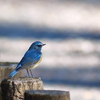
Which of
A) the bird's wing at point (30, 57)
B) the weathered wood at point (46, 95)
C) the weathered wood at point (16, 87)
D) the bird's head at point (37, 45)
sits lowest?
the weathered wood at point (46, 95)

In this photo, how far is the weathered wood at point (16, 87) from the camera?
4.88 m

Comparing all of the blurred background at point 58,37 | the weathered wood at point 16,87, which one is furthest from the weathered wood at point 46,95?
the blurred background at point 58,37

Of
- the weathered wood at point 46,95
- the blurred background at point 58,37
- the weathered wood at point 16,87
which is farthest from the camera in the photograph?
the blurred background at point 58,37

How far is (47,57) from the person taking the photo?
18.8ft

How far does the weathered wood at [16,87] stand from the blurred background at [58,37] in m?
0.64

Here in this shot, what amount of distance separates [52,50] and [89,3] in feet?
1.26

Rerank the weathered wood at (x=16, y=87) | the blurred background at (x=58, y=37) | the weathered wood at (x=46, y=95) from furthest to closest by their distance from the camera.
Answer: the blurred background at (x=58, y=37)
the weathered wood at (x=16, y=87)
the weathered wood at (x=46, y=95)

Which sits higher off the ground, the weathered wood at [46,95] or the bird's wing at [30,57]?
the bird's wing at [30,57]

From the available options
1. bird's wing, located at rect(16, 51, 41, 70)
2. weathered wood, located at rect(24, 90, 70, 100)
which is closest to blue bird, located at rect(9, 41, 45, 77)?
bird's wing, located at rect(16, 51, 41, 70)

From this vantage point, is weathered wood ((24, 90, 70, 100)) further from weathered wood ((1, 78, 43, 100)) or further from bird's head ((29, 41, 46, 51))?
bird's head ((29, 41, 46, 51))

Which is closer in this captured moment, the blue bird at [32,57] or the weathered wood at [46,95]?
the weathered wood at [46,95]

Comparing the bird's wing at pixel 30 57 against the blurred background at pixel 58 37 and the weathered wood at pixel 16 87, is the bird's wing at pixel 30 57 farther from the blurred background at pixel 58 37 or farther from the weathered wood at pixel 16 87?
the weathered wood at pixel 16 87

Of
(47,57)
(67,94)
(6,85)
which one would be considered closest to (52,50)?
(47,57)

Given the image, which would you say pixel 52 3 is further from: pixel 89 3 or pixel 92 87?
pixel 92 87
